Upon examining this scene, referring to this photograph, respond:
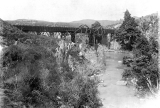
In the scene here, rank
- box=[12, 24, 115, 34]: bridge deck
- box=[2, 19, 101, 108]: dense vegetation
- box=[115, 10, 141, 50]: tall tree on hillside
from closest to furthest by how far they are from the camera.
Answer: box=[2, 19, 101, 108]: dense vegetation < box=[12, 24, 115, 34]: bridge deck < box=[115, 10, 141, 50]: tall tree on hillside

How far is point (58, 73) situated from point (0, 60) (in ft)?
15.8

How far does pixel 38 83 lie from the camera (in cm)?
1266

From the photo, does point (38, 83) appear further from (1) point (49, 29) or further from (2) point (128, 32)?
(2) point (128, 32)

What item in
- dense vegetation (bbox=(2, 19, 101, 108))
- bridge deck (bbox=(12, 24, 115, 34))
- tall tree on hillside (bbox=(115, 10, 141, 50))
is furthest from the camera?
tall tree on hillside (bbox=(115, 10, 141, 50))

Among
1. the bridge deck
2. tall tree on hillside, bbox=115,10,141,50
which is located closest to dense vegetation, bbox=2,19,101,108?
the bridge deck

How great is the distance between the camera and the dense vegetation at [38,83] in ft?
37.9

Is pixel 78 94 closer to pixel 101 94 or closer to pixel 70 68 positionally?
pixel 101 94

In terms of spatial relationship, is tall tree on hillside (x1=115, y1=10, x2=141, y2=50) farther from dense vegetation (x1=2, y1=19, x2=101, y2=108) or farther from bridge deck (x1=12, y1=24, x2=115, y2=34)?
dense vegetation (x1=2, y1=19, x2=101, y2=108)

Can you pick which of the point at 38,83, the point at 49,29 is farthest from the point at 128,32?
the point at 38,83

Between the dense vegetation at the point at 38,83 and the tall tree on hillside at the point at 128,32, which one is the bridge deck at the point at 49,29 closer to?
the tall tree on hillside at the point at 128,32

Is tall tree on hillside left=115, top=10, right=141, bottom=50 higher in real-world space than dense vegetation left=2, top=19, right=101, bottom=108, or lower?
higher

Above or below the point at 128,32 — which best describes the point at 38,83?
below

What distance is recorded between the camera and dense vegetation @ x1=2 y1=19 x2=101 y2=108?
11562 mm

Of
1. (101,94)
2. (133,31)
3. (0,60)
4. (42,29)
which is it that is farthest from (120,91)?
(133,31)
